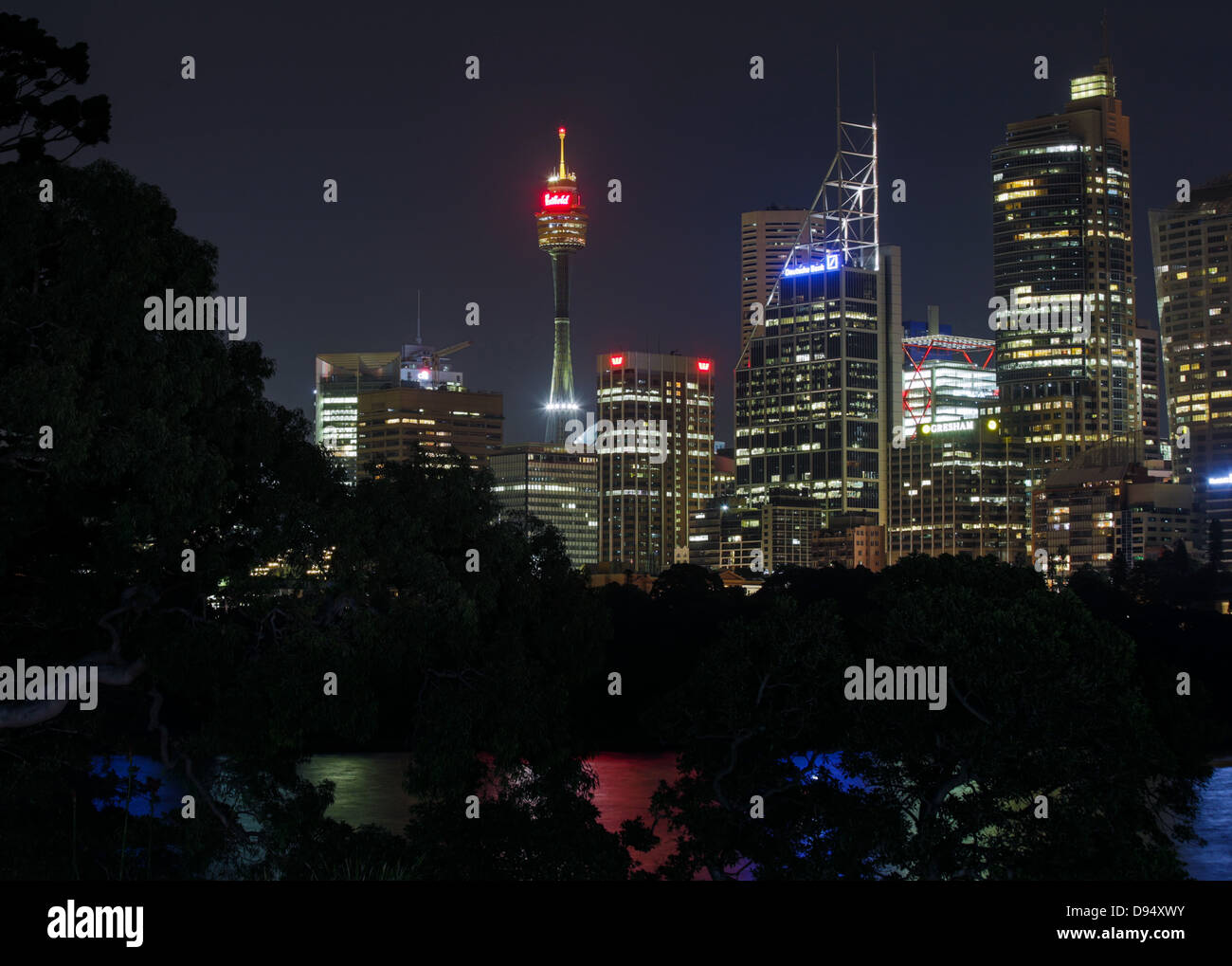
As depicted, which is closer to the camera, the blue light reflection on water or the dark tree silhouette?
the dark tree silhouette

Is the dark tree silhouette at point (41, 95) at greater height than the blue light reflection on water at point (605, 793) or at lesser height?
greater

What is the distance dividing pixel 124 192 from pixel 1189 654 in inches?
2985

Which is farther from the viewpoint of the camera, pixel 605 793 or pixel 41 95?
pixel 605 793

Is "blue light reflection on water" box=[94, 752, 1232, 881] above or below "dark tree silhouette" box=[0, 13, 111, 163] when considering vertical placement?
below

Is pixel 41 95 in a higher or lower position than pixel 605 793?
higher

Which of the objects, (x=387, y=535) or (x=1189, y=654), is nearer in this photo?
(x=387, y=535)

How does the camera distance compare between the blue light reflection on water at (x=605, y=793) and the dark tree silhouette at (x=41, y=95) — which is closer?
the dark tree silhouette at (x=41, y=95)
